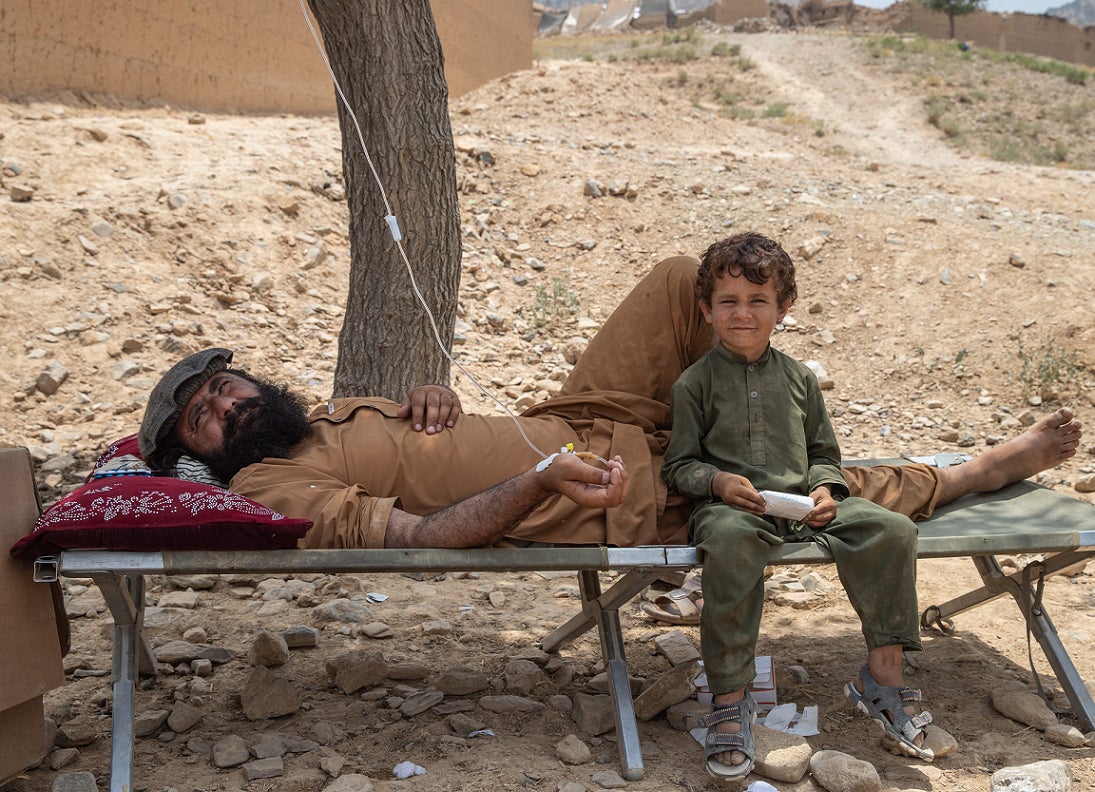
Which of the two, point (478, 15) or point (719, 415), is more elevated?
point (478, 15)

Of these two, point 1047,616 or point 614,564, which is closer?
point 614,564

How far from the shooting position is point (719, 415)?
2.97 m

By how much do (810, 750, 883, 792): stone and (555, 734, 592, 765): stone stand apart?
0.61 m

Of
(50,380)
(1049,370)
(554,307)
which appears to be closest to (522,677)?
A: (50,380)

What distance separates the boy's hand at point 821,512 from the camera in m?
2.73

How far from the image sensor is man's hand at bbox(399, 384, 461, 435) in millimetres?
3123

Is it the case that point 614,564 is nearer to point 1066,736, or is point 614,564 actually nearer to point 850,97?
point 1066,736

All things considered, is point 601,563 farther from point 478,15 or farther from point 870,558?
point 478,15

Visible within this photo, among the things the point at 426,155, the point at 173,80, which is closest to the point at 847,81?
the point at 173,80

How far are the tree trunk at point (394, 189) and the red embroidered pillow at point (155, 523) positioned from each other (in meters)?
2.02

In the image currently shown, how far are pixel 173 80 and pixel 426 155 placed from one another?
661 centimetres

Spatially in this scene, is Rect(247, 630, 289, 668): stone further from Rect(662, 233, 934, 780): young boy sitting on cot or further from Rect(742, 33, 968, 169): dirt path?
Rect(742, 33, 968, 169): dirt path

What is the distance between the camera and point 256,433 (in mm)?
3010

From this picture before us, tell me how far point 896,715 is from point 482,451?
4.62ft
